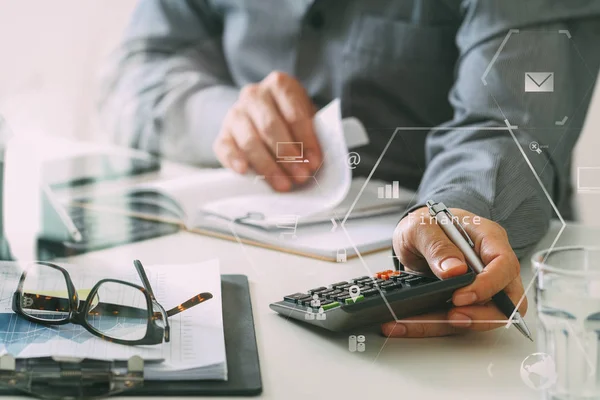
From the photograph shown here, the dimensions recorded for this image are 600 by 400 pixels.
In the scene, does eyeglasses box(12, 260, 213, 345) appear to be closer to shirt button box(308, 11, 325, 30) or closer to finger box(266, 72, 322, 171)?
finger box(266, 72, 322, 171)

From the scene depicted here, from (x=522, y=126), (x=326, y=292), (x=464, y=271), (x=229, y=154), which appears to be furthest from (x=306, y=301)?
(x=229, y=154)

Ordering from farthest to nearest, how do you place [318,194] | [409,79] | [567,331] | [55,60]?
[55,60], [409,79], [318,194], [567,331]

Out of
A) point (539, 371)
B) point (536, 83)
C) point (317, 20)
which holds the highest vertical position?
point (317, 20)

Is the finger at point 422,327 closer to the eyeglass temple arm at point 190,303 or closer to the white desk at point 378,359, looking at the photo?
the white desk at point 378,359

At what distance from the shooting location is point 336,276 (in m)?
0.61

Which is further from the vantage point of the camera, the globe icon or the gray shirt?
the gray shirt

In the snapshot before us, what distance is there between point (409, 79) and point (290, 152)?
0.17 meters

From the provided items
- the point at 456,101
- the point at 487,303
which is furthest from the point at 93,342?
the point at 456,101

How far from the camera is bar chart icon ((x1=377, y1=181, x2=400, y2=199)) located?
62 cm

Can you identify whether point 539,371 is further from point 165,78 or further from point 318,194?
point 165,78

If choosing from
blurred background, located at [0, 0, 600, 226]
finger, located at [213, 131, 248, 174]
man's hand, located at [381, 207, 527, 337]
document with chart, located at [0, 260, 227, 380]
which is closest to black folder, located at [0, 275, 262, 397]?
document with chart, located at [0, 260, 227, 380]

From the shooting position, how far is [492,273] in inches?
21.0

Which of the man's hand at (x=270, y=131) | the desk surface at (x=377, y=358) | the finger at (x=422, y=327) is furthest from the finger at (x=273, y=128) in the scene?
the finger at (x=422, y=327)

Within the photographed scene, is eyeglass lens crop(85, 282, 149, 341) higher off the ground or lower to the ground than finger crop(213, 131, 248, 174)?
lower
